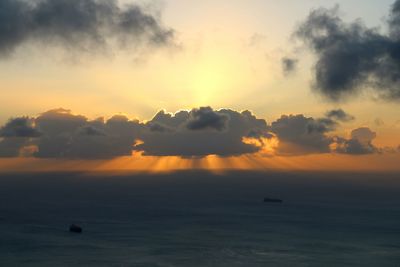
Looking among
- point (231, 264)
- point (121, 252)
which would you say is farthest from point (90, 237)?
point (231, 264)

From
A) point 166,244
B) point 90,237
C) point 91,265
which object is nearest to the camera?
point 91,265

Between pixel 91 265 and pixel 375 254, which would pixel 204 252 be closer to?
pixel 91 265

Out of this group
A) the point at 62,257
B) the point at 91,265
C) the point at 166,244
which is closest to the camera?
the point at 91,265

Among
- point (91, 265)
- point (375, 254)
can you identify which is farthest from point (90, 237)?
point (375, 254)

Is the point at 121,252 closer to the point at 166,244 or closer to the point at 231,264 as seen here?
the point at 166,244

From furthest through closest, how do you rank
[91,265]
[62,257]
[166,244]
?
1. [166,244]
2. [62,257]
3. [91,265]

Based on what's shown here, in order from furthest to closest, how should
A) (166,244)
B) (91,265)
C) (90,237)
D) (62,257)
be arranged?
(90,237)
(166,244)
(62,257)
(91,265)

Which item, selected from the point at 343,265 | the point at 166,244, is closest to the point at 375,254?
the point at 343,265

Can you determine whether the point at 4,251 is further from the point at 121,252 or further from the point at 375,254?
the point at 375,254

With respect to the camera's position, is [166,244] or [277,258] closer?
[277,258]

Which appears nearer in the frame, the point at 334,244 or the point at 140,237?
the point at 334,244
